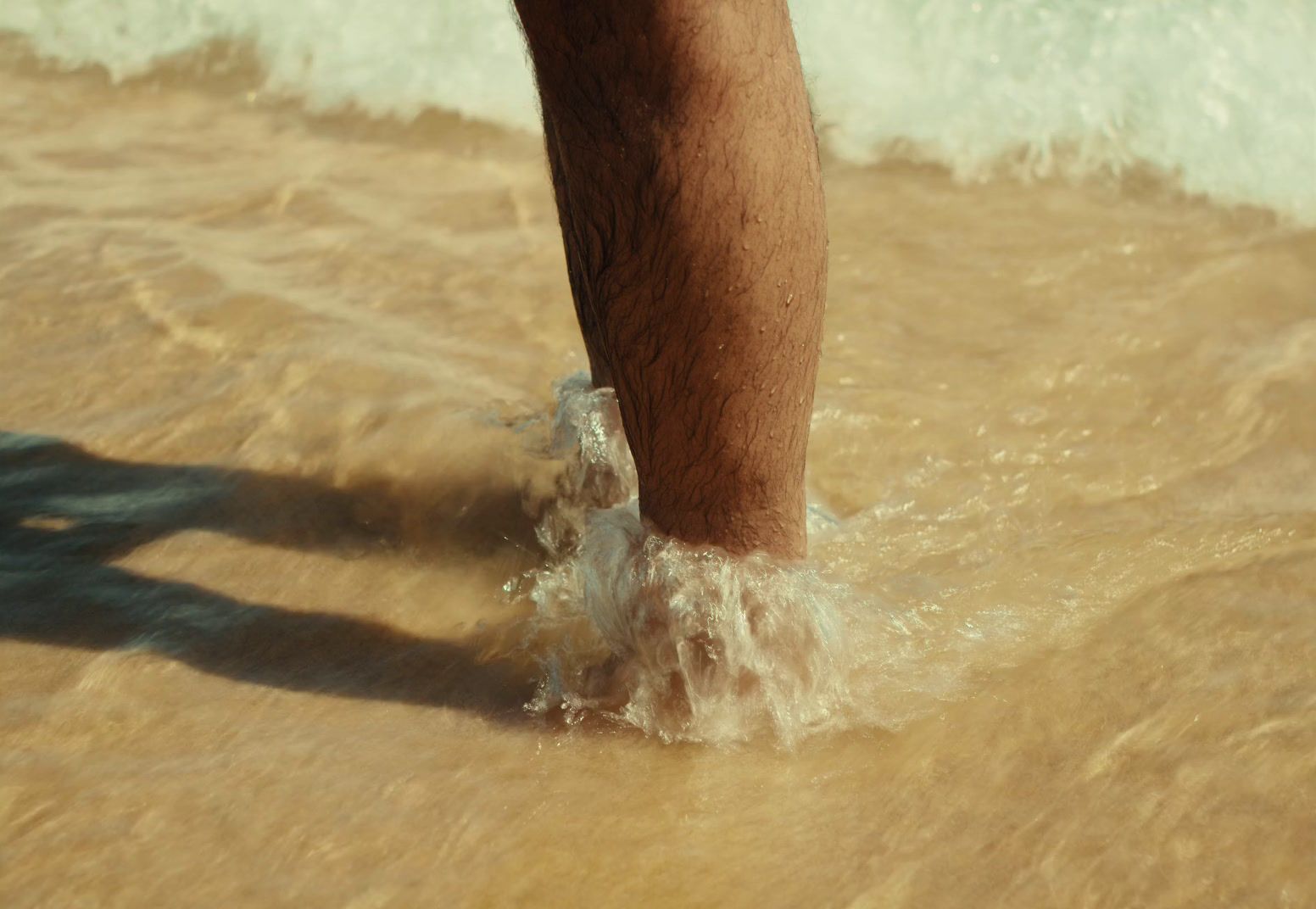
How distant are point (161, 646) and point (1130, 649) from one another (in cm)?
115

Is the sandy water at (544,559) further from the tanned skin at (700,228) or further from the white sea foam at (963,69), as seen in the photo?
the tanned skin at (700,228)

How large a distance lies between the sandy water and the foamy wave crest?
1.6 inches

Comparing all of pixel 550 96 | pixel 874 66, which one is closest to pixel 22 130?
pixel 874 66

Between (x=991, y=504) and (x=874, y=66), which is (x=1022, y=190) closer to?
(x=874, y=66)

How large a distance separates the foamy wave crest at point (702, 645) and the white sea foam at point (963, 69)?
192cm

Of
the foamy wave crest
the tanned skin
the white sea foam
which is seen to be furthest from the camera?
the white sea foam

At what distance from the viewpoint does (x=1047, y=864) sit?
130 cm

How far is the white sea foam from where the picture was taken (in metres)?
3.24

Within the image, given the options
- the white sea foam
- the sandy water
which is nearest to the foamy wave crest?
the sandy water

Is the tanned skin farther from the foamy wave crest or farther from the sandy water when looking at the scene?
the sandy water

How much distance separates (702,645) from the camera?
1533 mm

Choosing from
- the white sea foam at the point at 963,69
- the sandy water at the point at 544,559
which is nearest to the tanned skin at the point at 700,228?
the sandy water at the point at 544,559

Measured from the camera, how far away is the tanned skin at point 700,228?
1.28 m

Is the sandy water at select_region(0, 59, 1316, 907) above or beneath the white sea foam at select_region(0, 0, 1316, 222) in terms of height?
beneath
